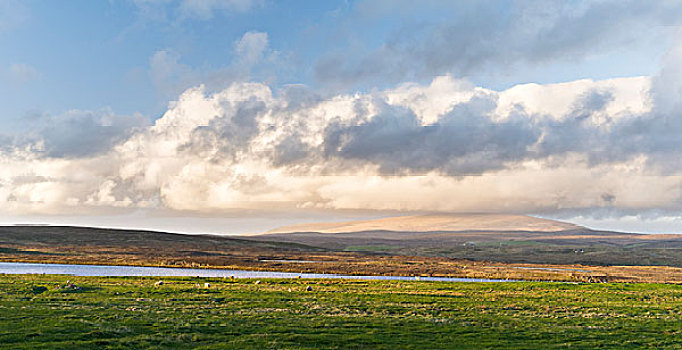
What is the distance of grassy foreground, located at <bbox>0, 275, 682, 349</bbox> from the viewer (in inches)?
1027

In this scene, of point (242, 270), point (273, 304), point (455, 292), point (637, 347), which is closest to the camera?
point (637, 347)

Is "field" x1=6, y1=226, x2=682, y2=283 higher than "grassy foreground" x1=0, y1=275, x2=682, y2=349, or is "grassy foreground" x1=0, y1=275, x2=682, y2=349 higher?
"grassy foreground" x1=0, y1=275, x2=682, y2=349

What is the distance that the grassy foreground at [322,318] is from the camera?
26094mm

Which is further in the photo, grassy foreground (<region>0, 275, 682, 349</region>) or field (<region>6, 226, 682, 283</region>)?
field (<region>6, 226, 682, 283</region>)

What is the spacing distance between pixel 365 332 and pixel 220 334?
729cm

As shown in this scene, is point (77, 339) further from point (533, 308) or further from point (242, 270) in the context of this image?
point (242, 270)

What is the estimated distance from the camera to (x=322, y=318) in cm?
3359

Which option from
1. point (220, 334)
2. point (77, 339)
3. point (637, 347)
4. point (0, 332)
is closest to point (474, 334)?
point (637, 347)

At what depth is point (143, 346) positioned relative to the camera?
954 inches

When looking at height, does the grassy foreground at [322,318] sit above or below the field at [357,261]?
above

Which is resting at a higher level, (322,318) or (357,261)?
(322,318)

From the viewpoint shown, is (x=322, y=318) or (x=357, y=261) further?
(x=357, y=261)

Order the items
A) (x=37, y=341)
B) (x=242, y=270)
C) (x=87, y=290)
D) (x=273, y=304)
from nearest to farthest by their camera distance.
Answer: (x=37, y=341)
(x=273, y=304)
(x=87, y=290)
(x=242, y=270)

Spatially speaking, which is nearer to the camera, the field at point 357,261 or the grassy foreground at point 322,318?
the grassy foreground at point 322,318
